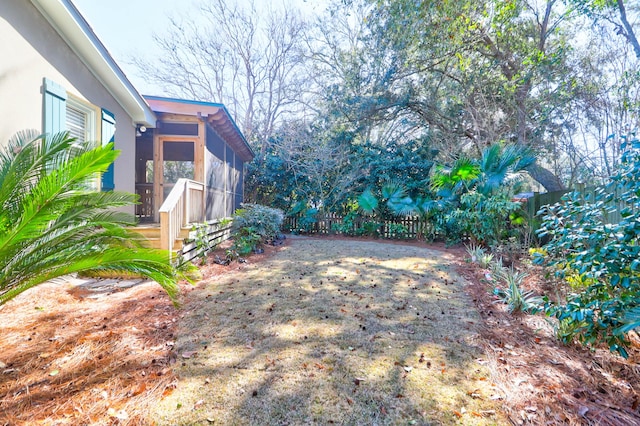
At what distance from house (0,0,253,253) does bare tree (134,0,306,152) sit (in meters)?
7.73

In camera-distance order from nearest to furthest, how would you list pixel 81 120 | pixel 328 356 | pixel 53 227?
pixel 53 227
pixel 328 356
pixel 81 120

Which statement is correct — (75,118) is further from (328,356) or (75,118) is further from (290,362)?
(328,356)

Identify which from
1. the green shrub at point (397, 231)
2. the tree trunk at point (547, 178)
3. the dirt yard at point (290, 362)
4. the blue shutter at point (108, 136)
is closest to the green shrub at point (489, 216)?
the green shrub at point (397, 231)

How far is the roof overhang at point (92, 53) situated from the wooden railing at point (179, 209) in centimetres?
175

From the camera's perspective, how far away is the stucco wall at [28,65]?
3301mm

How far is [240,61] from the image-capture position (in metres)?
16.6

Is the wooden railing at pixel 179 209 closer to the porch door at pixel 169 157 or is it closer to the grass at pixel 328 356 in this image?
the porch door at pixel 169 157

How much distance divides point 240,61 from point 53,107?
47.0 ft

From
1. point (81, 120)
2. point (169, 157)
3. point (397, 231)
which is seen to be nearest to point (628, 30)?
point (397, 231)

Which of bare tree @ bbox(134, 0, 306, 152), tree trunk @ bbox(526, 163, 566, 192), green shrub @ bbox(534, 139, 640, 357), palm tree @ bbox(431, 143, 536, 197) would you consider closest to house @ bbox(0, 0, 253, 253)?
green shrub @ bbox(534, 139, 640, 357)

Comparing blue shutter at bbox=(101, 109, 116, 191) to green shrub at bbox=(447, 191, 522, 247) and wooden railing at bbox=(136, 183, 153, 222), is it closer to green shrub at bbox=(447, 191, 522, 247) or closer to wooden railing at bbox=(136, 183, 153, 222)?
wooden railing at bbox=(136, 183, 153, 222)

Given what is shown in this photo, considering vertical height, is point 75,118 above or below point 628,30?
below

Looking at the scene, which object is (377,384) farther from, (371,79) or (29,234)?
(371,79)

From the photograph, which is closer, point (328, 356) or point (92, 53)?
point (328, 356)
